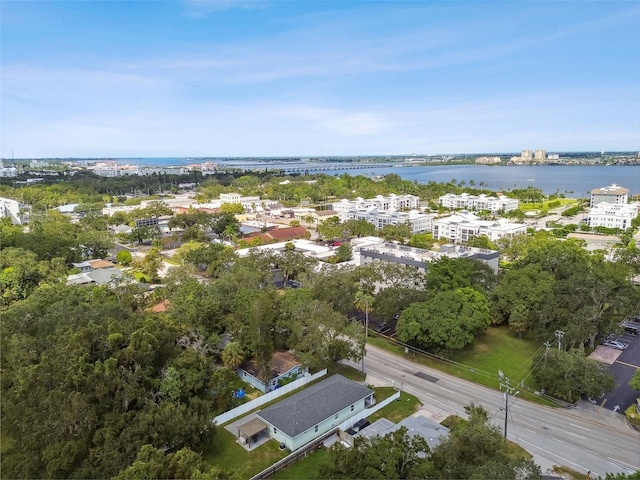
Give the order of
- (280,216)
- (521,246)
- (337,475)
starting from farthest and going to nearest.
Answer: (280,216) < (521,246) < (337,475)

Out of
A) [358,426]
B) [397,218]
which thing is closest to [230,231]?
[397,218]

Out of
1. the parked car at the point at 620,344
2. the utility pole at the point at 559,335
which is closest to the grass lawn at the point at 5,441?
the utility pole at the point at 559,335

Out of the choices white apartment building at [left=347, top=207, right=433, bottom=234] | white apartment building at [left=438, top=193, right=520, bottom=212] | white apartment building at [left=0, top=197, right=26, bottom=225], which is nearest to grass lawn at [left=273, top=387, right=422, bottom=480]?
white apartment building at [left=347, top=207, right=433, bottom=234]

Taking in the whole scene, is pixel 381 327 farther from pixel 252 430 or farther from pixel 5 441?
pixel 5 441

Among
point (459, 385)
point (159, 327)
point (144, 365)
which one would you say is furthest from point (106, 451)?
point (459, 385)

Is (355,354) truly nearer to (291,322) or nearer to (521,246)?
(291,322)

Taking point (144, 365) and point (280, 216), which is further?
point (280, 216)
